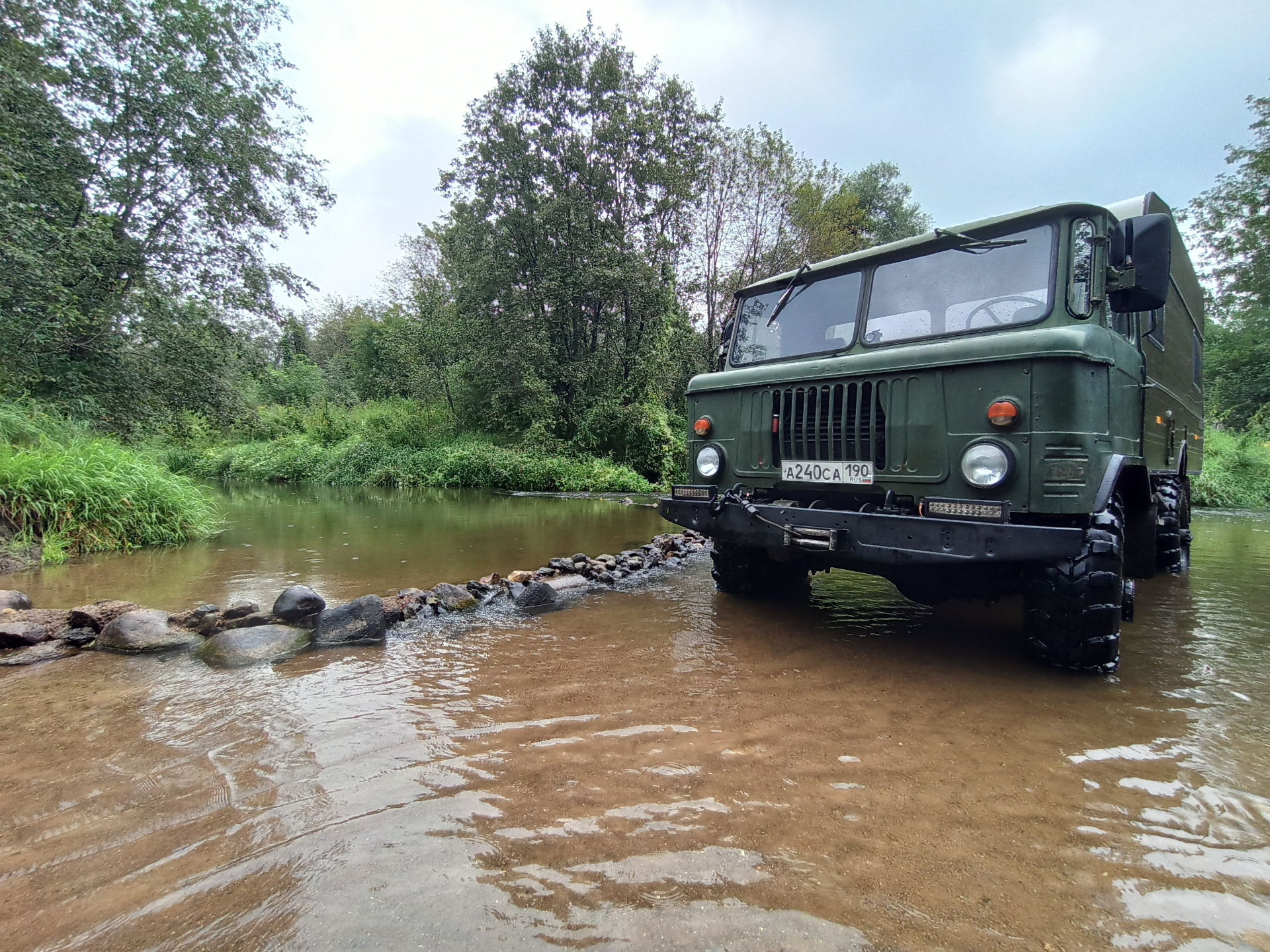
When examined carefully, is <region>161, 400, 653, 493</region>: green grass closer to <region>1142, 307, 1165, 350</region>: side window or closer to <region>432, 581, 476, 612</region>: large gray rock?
<region>432, 581, 476, 612</region>: large gray rock

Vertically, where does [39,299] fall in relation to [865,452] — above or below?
above

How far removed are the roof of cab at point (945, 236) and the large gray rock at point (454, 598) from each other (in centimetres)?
330

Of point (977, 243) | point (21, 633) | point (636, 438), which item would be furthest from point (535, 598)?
point (636, 438)

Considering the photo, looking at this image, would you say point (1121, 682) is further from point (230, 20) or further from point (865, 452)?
point (230, 20)

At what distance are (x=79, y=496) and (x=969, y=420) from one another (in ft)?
29.2

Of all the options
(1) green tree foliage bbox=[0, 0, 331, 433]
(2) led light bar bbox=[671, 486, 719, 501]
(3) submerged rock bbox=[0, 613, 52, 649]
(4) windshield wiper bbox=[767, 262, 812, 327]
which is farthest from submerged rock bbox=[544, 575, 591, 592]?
(1) green tree foliage bbox=[0, 0, 331, 433]

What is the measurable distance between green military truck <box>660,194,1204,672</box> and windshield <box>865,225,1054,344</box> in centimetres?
1

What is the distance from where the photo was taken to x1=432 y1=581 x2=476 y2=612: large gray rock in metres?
4.84

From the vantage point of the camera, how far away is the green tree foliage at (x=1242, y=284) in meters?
14.1

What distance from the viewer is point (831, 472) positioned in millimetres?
3811

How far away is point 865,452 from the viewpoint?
370 cm

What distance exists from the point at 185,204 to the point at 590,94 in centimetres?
1321

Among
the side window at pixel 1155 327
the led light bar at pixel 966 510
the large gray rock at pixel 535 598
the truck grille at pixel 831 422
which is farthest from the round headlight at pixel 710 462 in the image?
Result: the side window at pixel 1155 327

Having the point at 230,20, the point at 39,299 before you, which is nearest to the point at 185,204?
the point at 230,20
